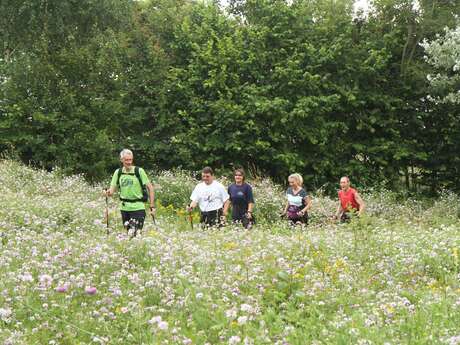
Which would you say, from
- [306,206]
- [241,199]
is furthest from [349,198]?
[241,199]

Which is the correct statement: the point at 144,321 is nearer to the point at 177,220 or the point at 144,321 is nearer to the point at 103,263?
the point at 103,263

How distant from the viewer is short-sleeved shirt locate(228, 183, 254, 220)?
1127 centimetres

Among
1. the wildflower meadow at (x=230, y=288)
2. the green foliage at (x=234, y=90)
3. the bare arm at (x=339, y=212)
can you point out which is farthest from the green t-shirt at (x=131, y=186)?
the green foliage at (x=234, y=90)

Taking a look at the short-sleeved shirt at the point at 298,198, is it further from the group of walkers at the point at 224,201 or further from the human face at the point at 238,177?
the human face at the point at 238,177

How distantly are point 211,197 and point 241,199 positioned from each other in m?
0.65

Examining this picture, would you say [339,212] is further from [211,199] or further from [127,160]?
[127,160]

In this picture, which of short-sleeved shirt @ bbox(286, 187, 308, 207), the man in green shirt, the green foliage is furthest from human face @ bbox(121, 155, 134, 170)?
the green foliage

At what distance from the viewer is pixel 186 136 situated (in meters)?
21.8

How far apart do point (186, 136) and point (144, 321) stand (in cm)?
1737

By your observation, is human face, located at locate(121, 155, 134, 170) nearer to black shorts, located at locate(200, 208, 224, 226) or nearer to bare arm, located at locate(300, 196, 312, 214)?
black shorts, located at locate(200, 208, 224, 226)

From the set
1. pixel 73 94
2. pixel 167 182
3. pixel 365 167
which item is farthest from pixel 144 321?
pixel 365 167

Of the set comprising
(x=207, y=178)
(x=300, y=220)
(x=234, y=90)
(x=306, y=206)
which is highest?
(x=234, y=90)

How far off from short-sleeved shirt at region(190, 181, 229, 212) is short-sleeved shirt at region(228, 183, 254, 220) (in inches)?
12.6

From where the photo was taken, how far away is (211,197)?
1099 centimetres
